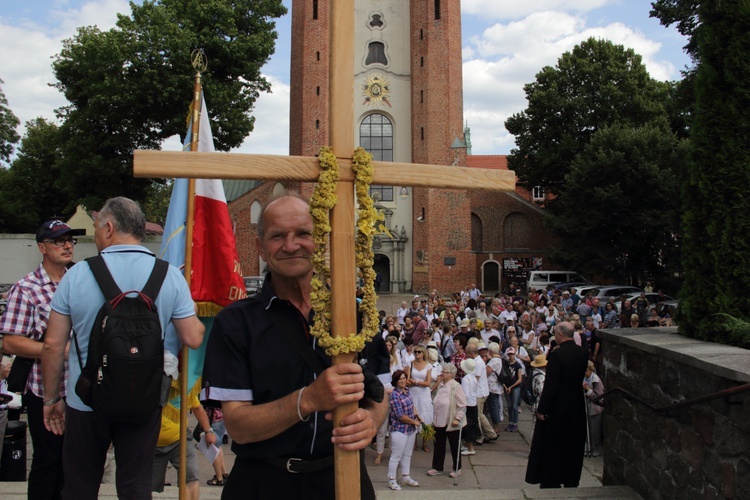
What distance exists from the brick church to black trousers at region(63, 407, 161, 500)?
3128 centimetres

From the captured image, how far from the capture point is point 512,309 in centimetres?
2038

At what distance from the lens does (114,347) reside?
2.75 m

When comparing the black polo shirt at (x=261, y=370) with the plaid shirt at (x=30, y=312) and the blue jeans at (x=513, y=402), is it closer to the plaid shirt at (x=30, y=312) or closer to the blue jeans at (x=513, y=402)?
the plaid shirt at (x=30, y=312)

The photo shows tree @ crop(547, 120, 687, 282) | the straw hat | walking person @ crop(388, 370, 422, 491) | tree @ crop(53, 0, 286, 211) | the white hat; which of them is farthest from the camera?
tree @ crop(547, 120, 687, 282)

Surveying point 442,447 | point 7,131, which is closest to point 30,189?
point 7,131

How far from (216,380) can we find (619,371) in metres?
4.59

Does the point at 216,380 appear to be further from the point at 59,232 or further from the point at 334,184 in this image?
the point at 59,232

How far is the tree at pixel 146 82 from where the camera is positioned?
2405 centimetres

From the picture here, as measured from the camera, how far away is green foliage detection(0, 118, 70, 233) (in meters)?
35.9

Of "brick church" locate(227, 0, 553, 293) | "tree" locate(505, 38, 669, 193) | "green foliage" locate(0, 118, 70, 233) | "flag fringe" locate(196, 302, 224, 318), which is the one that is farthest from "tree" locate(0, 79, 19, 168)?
"flag fringe" locate(196, 302, 224, 318)

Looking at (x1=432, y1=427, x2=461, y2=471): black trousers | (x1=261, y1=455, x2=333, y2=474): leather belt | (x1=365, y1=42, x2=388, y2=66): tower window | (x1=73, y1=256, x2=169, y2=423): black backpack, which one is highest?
(x1=365, y1=42, x2=388, y2=66): tower window

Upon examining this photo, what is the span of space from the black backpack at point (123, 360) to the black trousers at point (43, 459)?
3.66 feet

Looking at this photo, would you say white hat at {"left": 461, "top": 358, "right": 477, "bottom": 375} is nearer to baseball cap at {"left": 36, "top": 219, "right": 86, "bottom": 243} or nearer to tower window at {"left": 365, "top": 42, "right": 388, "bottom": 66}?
baseball cap at {"left": 36, "top": 219, "right": 86, "bottom": 243}

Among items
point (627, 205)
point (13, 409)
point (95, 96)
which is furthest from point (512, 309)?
point (95, 96)
